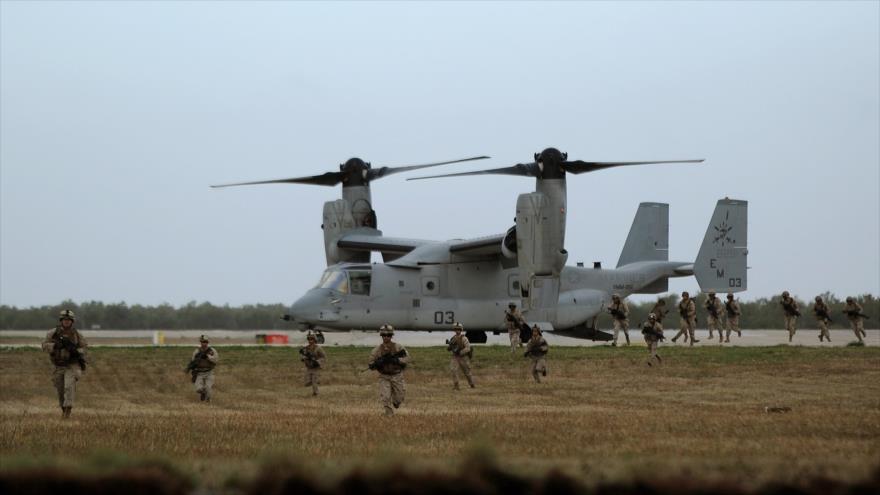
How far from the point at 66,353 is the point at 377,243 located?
2591cm

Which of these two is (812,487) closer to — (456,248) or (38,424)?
(38,424)

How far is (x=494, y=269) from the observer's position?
46.2 meters

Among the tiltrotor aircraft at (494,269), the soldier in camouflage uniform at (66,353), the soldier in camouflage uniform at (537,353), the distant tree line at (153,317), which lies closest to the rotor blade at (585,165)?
the tiltrotor aircraft at (494,269)

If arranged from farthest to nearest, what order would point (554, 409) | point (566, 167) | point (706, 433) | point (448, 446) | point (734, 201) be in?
point (734, 201) → point (566, 167) → point (554, 409) → point (706, 433) → point (448, 446)

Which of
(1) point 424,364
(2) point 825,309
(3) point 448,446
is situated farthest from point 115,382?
(2) point 825,309

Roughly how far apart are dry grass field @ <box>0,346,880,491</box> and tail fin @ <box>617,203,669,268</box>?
13587 mm

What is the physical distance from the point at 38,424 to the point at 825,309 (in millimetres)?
31611

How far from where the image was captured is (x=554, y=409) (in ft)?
76.8

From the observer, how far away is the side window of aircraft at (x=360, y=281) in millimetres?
44812

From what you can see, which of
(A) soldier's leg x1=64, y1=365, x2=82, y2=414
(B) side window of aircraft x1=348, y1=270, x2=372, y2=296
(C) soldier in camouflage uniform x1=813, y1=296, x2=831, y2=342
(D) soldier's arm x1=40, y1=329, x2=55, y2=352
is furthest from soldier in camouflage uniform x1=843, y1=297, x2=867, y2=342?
(D) soldier's arm x1=40, y1=329, x2=55, y2=352

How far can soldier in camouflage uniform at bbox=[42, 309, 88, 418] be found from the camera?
2256 centimetres

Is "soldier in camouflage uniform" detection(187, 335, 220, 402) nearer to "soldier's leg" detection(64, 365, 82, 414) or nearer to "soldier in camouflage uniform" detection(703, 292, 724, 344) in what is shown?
"soldier's leg" detection(64, 365, 82, 414)

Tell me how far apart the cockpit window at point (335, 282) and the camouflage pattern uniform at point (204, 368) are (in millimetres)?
16952

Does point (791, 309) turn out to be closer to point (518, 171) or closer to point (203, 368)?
point (518, 171)
